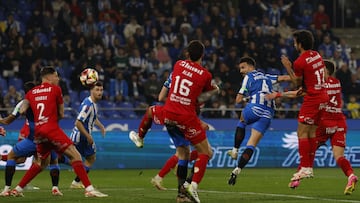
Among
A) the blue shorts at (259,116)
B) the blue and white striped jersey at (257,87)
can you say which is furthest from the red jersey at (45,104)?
the blue shorts at (259,116)

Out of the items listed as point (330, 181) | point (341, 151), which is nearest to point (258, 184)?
point (330, 181)

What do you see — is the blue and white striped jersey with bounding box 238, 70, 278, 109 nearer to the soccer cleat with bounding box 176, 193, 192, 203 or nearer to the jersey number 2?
the soccer cleat with bounding box 176, 193, 192, 203

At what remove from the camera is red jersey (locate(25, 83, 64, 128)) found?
1583cm

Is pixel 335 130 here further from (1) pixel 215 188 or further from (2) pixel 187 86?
(2) pixel 187 86

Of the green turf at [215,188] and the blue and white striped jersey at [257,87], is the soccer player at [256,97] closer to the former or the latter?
the blue and white striped jersey at [257,87]

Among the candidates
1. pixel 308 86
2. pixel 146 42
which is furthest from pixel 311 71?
pixel 146 42

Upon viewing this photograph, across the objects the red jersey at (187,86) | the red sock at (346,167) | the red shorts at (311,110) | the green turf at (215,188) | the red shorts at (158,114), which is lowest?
the green turf at (215,188)

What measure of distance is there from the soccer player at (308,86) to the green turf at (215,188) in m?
0.73

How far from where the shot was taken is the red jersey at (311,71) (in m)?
16.1

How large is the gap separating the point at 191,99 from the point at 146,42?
61.8 feet

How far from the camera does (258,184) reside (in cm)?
1992

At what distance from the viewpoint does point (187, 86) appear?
579 inches

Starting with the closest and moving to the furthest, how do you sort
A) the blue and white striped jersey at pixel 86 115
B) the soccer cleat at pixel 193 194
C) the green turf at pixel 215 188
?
the soccer cleat at pixel 193 194 < the green turf at pixel 215 188 < the blue and white striped jersey at pixel 86 115

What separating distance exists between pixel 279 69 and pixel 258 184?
15395 mm
